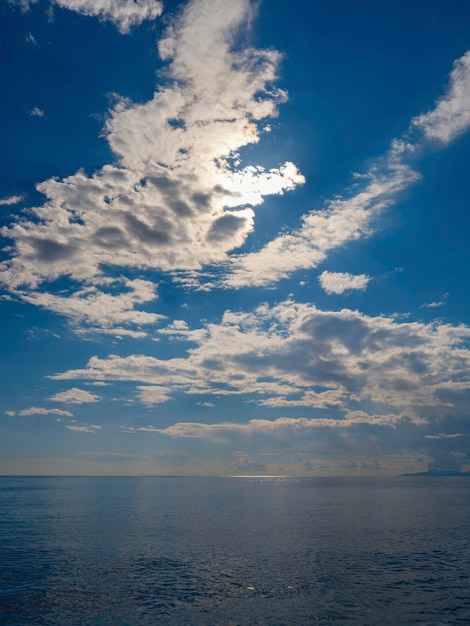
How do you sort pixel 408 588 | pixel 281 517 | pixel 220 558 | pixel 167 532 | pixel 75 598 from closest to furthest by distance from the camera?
pixel 75 598
pixel 408 588
pixel 220 558
pixel 167 532
pixel 281 517

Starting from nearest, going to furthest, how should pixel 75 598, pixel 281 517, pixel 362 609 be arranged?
pixel 362 609 → pixel 75 598 → pixel 281 517

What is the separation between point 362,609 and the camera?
121 ft

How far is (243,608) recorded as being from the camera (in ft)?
122

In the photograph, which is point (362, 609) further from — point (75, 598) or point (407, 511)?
point (407, 511)

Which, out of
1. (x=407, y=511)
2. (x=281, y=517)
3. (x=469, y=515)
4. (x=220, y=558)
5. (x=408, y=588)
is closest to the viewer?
(x=408, y=588)

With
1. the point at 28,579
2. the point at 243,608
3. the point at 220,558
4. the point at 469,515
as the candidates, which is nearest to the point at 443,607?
the point at 243,608

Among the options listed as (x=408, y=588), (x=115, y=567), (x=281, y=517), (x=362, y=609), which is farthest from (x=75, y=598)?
(x=281, y=517)

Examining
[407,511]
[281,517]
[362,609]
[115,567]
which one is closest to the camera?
[362,609]

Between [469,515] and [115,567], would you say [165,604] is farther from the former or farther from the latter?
[469,515]

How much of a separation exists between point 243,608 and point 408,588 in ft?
55.3

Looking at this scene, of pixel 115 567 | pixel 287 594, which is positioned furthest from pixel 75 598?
pixel 287 594

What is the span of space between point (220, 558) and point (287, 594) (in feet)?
56.4

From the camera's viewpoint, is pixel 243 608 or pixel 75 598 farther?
pixel 75 598

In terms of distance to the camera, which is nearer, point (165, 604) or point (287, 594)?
point (165, 604)
